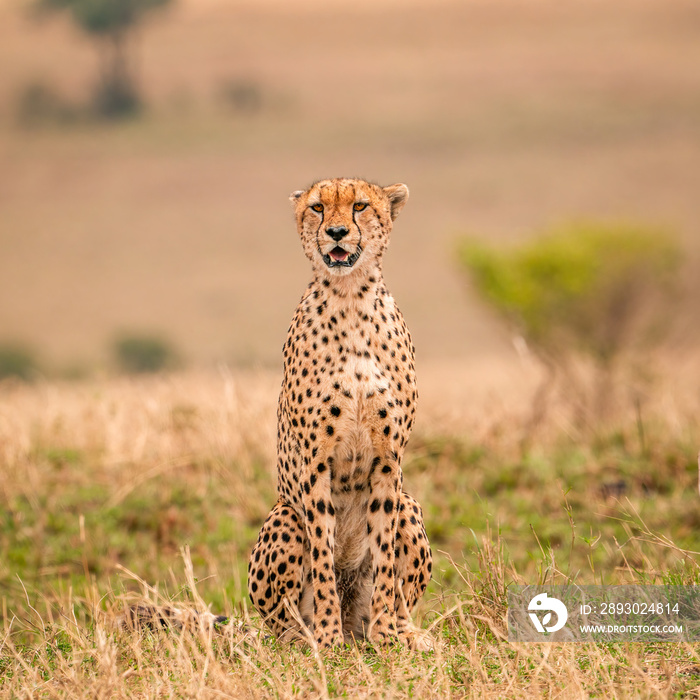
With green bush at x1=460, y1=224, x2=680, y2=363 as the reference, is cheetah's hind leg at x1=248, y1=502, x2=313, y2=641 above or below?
below

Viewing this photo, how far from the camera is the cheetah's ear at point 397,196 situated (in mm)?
3479

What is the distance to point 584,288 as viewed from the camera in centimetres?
1372

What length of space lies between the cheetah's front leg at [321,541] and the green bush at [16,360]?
904 inches

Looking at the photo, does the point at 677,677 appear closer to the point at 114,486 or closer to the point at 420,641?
the point at 420,641

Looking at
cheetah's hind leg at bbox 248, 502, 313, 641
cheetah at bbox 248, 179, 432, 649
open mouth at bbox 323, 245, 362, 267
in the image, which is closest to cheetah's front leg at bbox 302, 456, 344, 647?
cheetah at bbox 248, 179, 432, 649

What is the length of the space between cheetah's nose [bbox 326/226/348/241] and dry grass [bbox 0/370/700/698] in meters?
1.20

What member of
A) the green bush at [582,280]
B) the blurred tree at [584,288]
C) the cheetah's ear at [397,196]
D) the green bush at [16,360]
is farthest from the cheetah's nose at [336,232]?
the green bush at [16,360]

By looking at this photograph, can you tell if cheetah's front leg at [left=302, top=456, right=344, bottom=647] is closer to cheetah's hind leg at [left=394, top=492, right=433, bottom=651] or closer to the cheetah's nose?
cheetah's hind leg at [left=394, top=492, right=433, bottom=651]

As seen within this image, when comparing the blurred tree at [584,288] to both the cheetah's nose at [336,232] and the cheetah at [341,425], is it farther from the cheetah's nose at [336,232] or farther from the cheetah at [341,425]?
the cheetah's nose at [336,232]

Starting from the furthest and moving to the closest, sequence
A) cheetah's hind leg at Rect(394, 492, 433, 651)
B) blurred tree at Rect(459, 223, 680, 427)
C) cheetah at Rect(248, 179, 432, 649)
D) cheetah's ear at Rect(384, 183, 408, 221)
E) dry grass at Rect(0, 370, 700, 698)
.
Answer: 1. blurred tree at Rect(459, 223, 680, 427)
2. cheetah's hind leg at Rect(394, 492, 433, 651)
3. cheetah's ear at Rect(384, 183, 408, 221)
4. cheetah at Rect(248, 179, 432, 649)
5. dry grass at Rect(0, 370, 700, 698)

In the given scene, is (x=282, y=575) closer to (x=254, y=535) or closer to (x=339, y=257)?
(x=339, y=257)

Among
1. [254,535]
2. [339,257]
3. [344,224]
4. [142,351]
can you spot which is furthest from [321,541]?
[142,351]

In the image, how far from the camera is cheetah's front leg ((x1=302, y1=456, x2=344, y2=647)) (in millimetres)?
3375

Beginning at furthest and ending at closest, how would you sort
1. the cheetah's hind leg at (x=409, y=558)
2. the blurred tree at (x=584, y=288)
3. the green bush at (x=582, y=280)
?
the green bush at (x=582, y=280)
the blurred tree at (x=584, y=288)
the cheetah's hind leg at (x=409, y=558)
